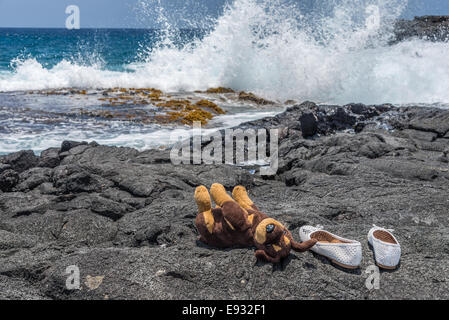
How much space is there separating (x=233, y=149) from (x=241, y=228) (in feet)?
17.4

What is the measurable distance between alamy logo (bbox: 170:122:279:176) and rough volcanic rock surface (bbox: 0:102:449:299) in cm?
28

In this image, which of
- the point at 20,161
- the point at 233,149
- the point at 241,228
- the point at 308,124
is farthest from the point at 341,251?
the point at 308,124

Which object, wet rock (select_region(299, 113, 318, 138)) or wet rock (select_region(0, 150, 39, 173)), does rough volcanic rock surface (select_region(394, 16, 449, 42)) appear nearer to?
wet rock (select_region(299, 113, 318, 138))

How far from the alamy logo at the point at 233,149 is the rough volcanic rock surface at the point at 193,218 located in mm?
277

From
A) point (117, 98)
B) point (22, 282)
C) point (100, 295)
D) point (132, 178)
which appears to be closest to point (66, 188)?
point (132, 178)

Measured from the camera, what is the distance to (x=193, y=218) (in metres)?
3.57

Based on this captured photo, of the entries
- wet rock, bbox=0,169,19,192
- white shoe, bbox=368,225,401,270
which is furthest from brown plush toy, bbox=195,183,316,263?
wet rock, bbox=0,169,19,192

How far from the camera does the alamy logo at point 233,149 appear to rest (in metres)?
6.71

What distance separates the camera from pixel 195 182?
18.1 feet

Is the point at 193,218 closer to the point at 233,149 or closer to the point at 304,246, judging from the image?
the point at 304,246

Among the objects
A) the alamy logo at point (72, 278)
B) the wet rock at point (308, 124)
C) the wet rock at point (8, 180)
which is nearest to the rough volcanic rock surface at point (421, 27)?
the wet rock at point (308, 124)
